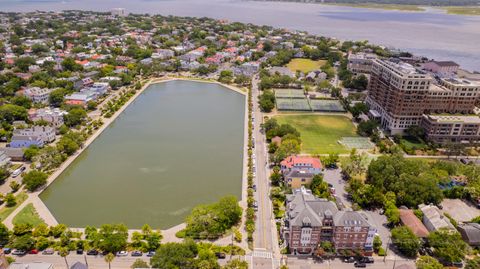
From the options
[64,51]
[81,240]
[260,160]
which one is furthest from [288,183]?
[64,51]

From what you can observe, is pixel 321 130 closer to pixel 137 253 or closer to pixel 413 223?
pixel 413 223

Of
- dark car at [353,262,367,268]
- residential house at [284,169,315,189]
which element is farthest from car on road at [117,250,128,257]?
dark car at [353,262,367,268]

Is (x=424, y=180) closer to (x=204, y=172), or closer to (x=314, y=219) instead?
(x=314, y=219)

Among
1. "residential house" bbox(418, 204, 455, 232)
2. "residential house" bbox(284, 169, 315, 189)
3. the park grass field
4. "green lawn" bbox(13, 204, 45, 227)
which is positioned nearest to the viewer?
"residential house" bbox(418, 204, 455, 232)

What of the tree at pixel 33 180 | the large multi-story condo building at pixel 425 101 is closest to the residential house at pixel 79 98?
the tree at pixel 33 180

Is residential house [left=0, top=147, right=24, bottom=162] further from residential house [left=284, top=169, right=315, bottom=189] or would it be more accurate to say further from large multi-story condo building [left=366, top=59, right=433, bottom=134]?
large multi-story condo building [left=366, top=59, right=433, bottom=134]
